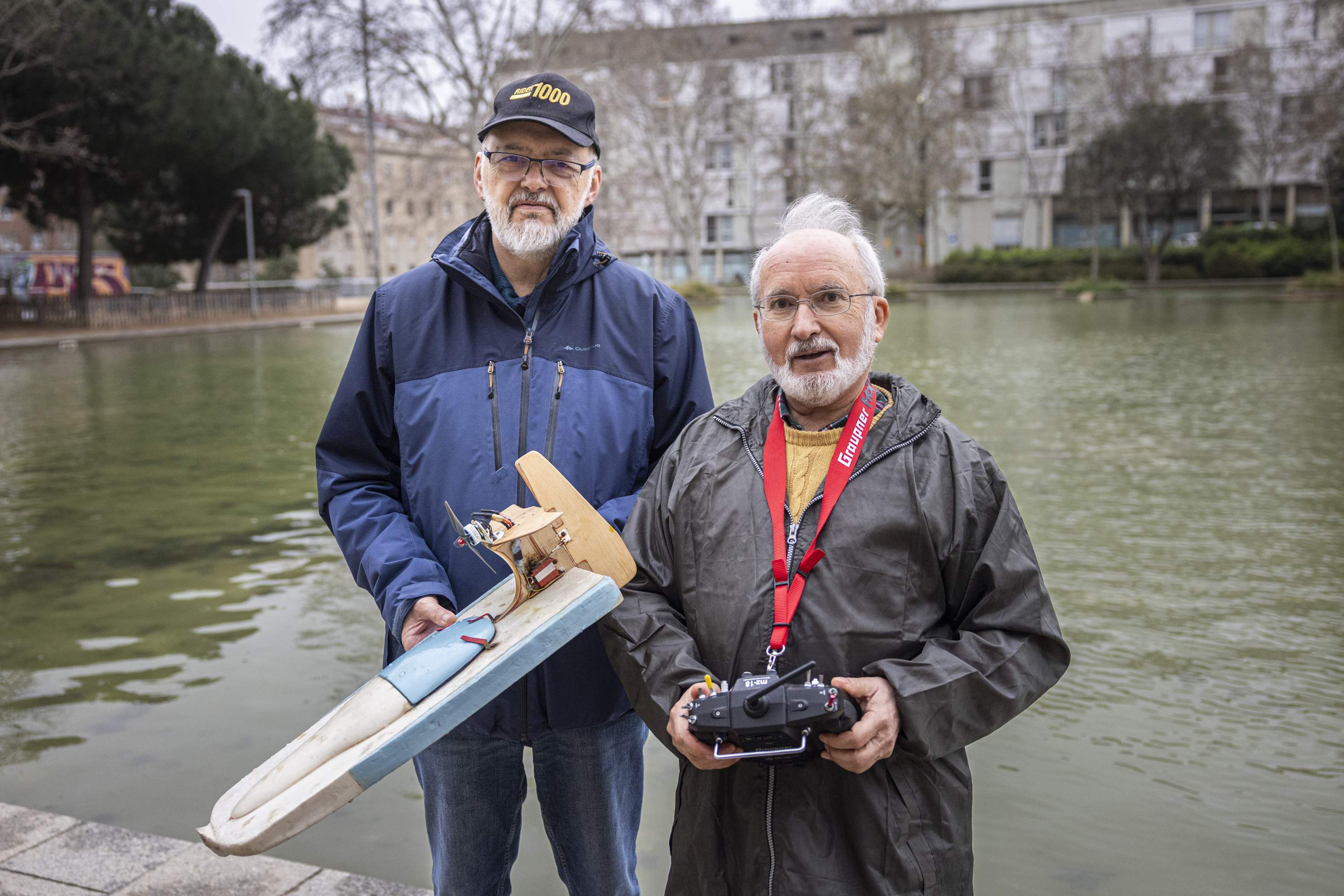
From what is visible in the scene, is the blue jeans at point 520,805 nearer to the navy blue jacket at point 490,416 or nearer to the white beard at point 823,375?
the navy blue jacket at point 490,416

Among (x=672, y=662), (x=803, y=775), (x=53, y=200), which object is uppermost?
(x=53, y=200)

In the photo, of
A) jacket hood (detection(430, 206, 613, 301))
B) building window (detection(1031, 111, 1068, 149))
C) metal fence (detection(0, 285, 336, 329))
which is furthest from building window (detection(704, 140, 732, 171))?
jacket hood (detection(430, 206, 613, 301))

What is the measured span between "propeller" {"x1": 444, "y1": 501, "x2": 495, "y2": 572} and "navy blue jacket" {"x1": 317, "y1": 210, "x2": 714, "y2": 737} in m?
0.03

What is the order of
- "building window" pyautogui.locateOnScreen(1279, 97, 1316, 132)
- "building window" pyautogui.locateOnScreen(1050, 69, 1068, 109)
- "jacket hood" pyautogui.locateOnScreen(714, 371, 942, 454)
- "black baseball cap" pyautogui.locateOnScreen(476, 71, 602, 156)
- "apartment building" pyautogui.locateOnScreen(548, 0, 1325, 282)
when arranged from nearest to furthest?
"jacket hood" pyautogui.locateOnScreen(714, 371, 942, 454), "black baseball cap" pyautogui.locateOnScreen(476, 71, 602, 156), "apartment building" pyautogui.locateOnScreen(548, 0, 1325, 282), "building window" pyautogui.locateOnScreen(1279, 97, 1316, 132), "building window" pyautogui.locateOnScreen(1050, 69, 1068, 109)

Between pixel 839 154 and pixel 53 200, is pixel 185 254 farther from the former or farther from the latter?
pixel 839 154

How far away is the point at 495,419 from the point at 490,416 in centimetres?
2

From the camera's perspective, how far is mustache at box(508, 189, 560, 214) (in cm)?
252

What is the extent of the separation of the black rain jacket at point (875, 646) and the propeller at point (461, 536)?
0.33 m

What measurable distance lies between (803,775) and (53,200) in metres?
39.8

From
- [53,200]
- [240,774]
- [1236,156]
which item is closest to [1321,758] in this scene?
[240,774]

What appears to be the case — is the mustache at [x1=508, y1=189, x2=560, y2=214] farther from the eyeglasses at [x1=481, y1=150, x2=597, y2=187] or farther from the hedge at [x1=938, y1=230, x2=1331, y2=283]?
the hedge at [x1=938, y1=230, x2=1331, y2=283]

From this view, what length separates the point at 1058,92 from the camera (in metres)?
60.2

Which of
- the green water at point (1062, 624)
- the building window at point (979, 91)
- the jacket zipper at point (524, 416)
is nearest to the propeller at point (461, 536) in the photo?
the jacket zipper at point (524, 416)

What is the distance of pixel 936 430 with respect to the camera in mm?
2188
